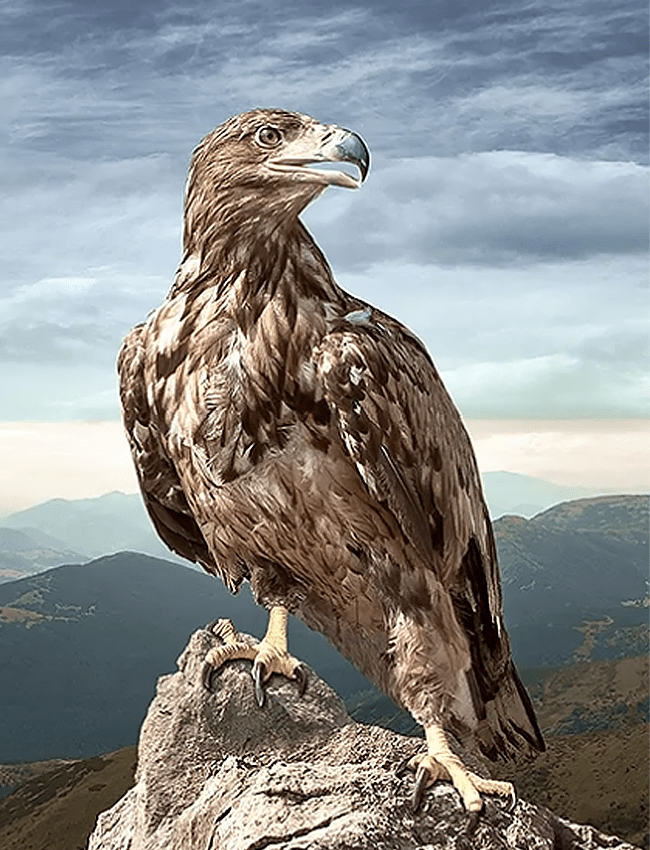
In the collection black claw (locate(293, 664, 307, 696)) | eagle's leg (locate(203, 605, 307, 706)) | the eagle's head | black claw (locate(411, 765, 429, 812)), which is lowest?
black claw (locate(411, 765, 429, 812))

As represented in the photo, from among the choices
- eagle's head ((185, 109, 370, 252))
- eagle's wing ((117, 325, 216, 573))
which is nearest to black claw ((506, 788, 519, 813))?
eagle's wing ((117, 325, 216, 573))

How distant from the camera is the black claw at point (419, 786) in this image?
16.5 feet

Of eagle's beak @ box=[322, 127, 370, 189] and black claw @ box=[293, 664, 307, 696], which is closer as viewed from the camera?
eagle's beak @ box=[322, 127, 370, 189]

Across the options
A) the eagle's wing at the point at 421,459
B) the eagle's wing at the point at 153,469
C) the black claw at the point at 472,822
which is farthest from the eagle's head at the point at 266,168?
the black claw at the point at 472,822

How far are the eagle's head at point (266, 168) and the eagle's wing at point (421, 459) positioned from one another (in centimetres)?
64

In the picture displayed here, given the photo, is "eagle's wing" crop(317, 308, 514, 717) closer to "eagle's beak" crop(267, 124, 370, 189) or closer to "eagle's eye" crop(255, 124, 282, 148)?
"eagle's beak" crop(267, 124, 370, 189)

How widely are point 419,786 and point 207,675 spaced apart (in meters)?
1.18

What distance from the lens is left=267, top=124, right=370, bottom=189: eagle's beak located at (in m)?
5.05

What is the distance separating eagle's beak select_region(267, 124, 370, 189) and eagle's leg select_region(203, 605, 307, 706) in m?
2.21

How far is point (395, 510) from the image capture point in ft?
17.8

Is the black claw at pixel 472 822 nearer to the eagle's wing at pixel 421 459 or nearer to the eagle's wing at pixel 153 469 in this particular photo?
the eagle's wing at pixel 421 459

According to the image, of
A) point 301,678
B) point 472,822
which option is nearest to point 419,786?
point 472,822

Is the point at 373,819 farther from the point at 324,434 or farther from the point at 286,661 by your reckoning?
the point at 324,434

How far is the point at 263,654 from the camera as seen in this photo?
571cm
